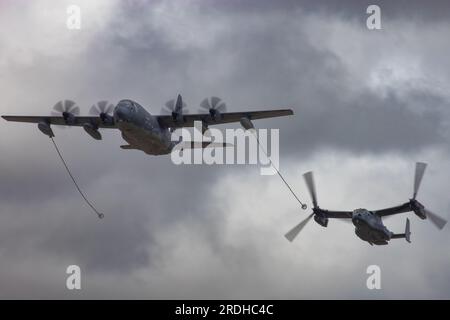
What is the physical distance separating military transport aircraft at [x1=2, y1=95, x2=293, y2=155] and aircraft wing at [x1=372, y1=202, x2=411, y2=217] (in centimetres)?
1949

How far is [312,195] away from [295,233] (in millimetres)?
5651

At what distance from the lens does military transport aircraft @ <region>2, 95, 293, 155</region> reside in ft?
276

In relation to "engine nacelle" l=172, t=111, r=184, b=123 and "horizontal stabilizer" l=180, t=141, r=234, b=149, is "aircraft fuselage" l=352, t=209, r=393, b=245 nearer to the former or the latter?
"horizontal stabilizer" l=180, t=141, r=234, b=149

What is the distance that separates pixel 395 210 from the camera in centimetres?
9488

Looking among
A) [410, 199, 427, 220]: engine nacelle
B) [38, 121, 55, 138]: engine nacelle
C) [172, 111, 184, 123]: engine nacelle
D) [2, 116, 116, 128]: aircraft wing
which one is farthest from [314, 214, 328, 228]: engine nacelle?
[38, 121, 55, 138]: engine nacelle

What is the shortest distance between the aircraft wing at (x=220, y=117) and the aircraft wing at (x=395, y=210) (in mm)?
19432

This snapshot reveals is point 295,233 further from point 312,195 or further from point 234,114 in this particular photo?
point 234,114

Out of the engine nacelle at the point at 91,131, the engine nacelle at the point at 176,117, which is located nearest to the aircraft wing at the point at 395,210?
the engine nacelle at the point at 176,117

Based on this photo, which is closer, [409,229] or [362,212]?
[362,212]

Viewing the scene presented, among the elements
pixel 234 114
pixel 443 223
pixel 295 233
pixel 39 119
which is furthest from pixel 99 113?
pixel 443 223

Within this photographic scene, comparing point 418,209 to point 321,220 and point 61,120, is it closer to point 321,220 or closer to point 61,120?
point 321,220

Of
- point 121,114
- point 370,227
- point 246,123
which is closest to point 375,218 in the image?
point 370,227

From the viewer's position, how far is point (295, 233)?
99.2 m

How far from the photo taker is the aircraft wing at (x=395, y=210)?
92369 mm
